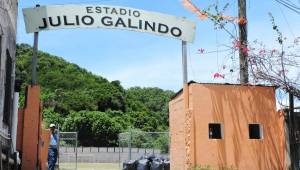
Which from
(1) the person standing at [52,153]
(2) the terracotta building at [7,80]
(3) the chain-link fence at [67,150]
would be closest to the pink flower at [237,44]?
(2) the terracotta building at [7,80]

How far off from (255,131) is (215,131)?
113 cm

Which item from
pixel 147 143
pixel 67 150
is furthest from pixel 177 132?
pixel 67 150

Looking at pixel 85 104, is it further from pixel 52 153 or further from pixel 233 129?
pixel 233 129

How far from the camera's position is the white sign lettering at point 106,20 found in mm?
13727

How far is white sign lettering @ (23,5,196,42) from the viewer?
1373 cm

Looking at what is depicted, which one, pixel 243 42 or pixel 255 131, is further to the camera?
pixel 243 42

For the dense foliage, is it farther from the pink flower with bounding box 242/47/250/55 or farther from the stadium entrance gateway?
the pink flower with bounding box 242/47/250/55

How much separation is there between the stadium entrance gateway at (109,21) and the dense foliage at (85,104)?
113ft

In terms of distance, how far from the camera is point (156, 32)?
1440 centimetres

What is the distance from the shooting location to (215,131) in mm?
13461

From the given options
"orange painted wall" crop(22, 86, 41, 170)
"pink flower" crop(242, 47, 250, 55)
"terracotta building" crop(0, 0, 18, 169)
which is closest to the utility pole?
"pink flower" crop(242, 47, 250, 55)

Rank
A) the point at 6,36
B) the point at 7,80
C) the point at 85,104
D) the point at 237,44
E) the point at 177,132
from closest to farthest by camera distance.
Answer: the point at 6,36, the point at 7,80, the point at 177,132, the point at 237,44, the point at 85,104

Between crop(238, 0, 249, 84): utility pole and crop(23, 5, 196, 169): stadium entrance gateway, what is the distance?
1.51m

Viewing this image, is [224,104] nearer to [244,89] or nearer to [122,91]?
[244,89]
